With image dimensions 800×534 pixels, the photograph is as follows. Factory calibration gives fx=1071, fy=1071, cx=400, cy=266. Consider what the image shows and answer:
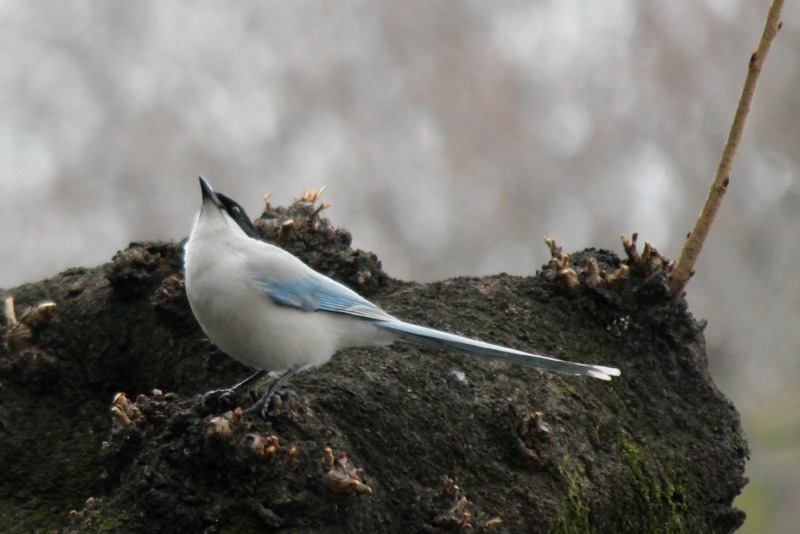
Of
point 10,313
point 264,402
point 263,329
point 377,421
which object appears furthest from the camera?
point 10,313

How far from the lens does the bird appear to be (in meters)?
2.83

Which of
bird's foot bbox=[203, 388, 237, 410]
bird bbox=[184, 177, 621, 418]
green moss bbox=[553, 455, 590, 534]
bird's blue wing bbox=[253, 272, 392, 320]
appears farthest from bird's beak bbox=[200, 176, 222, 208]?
green moss bbox=[553, 455, 590, 534]

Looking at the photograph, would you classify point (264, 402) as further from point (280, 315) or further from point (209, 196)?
point (209, 196)

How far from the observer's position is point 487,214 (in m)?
4.80

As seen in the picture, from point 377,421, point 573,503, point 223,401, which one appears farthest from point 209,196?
point 573,503

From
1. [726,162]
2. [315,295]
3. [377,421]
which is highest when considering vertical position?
[726,162]

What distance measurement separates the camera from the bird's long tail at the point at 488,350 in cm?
274

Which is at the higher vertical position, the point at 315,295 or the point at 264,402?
the point at 315,295

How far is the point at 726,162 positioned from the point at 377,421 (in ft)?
4.32

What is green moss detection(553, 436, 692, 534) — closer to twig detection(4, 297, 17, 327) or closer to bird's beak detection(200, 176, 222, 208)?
bird's beak detection(200, 176, 222, 208)

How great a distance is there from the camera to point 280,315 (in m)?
2.93

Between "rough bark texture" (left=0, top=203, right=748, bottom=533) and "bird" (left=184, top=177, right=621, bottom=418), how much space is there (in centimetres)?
8

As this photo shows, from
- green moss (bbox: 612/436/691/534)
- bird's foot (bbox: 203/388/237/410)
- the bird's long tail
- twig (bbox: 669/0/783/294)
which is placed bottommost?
bird's foot (bbox: 203/388/237/410)

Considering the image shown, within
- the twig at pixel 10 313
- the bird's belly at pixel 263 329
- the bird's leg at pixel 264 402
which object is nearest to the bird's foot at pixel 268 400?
the bird's leg at pixel 264 402
